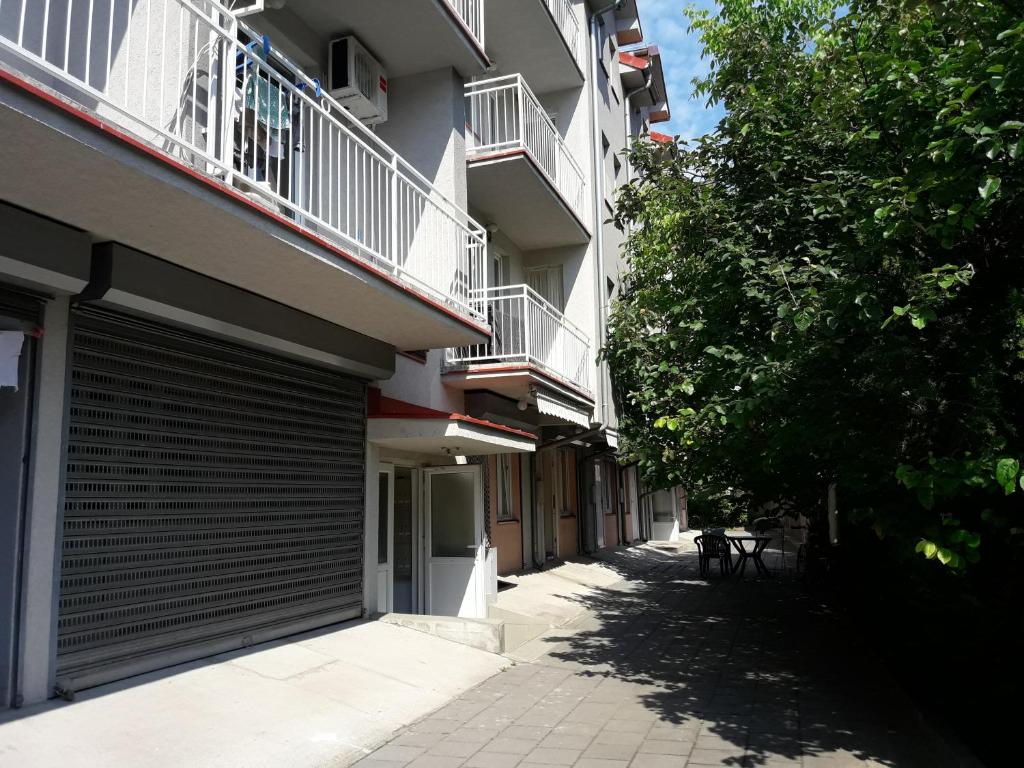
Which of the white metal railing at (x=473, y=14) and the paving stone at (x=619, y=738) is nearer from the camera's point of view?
the paving stone at (x=619, y=738)

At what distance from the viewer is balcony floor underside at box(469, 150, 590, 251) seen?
1235 centimetres

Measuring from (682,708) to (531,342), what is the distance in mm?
6596

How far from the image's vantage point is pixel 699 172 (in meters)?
8.74

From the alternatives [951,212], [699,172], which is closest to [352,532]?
[699,172]

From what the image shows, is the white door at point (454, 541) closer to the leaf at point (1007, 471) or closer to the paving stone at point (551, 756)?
the paving stone at point (551, 756)

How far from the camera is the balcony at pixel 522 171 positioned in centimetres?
1233

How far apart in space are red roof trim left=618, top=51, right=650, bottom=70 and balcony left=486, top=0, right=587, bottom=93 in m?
7.11

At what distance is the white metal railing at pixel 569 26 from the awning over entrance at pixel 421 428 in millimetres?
9668

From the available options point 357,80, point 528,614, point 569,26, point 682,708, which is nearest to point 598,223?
point 569,26

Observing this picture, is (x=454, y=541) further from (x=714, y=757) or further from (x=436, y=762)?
(x=714, y=757)

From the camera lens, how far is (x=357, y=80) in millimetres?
9891

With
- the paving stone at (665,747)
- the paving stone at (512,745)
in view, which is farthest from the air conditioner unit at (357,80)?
the paving stone at (665,747)

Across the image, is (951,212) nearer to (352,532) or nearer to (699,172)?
(699,172)

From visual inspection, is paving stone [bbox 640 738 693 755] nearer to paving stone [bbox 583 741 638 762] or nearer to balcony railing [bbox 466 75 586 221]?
paving stone [bbox 583 741 638 762]
